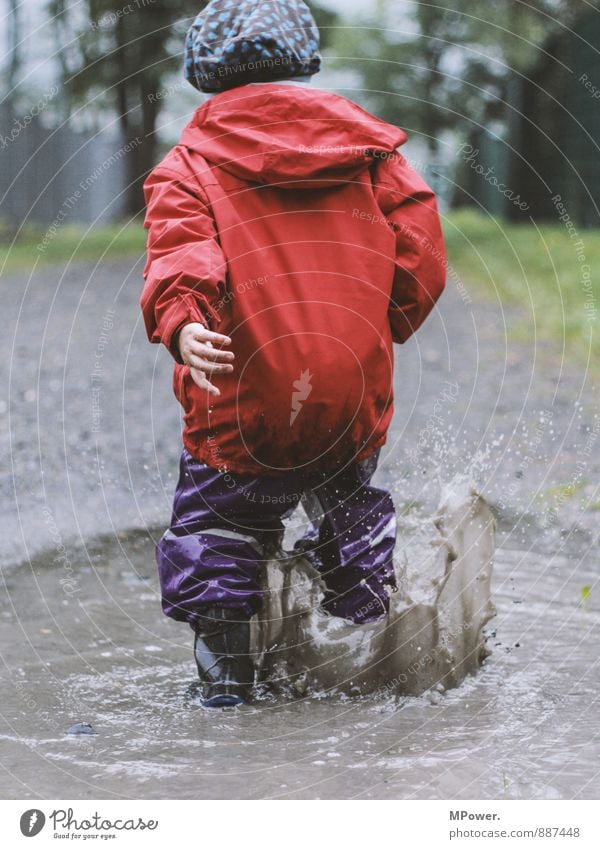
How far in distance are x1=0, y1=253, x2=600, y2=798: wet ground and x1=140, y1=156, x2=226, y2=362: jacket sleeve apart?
799 millimetres

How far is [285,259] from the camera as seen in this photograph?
2.40 meters

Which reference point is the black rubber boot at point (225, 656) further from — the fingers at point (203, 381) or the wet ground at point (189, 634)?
the fingers at point (203, 381)

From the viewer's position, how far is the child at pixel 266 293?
237 cm

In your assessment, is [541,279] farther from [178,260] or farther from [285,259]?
[178,260]

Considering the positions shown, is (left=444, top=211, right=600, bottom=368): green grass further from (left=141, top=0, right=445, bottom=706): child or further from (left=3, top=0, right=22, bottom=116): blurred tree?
(left=3, top=0, right=22, bottom=116): blurred tree

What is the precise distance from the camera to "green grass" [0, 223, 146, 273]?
554 inches

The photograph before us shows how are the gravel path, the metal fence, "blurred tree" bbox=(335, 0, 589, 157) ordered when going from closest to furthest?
the gravel path → "blurred tree" bbox=(335, 0, 589, 157) → the metal fence

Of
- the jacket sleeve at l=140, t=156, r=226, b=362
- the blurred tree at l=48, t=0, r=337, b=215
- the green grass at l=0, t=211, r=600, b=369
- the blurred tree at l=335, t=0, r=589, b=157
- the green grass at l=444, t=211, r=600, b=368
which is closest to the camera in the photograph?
the jacket sleeve at l=140, t=156, r=226, b=362

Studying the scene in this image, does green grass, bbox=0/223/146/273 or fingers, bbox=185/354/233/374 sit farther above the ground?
fingers, bbox=185/354/233/374

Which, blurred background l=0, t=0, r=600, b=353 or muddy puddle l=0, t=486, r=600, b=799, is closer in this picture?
muddy puddle l=0, t=486, r=600, b=799

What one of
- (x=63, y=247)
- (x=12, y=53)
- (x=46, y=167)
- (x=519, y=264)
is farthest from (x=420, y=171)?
(x=46, y=167)

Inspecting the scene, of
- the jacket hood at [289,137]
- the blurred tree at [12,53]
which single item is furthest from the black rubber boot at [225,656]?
the blurred tree at [12,53]

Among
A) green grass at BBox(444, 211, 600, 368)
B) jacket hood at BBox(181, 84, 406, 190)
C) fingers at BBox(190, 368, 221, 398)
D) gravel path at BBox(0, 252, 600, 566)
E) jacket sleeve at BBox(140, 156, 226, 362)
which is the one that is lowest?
green grass at BBox(444, 211, 600, 368)

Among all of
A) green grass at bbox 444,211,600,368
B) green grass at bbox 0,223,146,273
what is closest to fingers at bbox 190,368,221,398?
green grass at bbox 444,211,600,368
